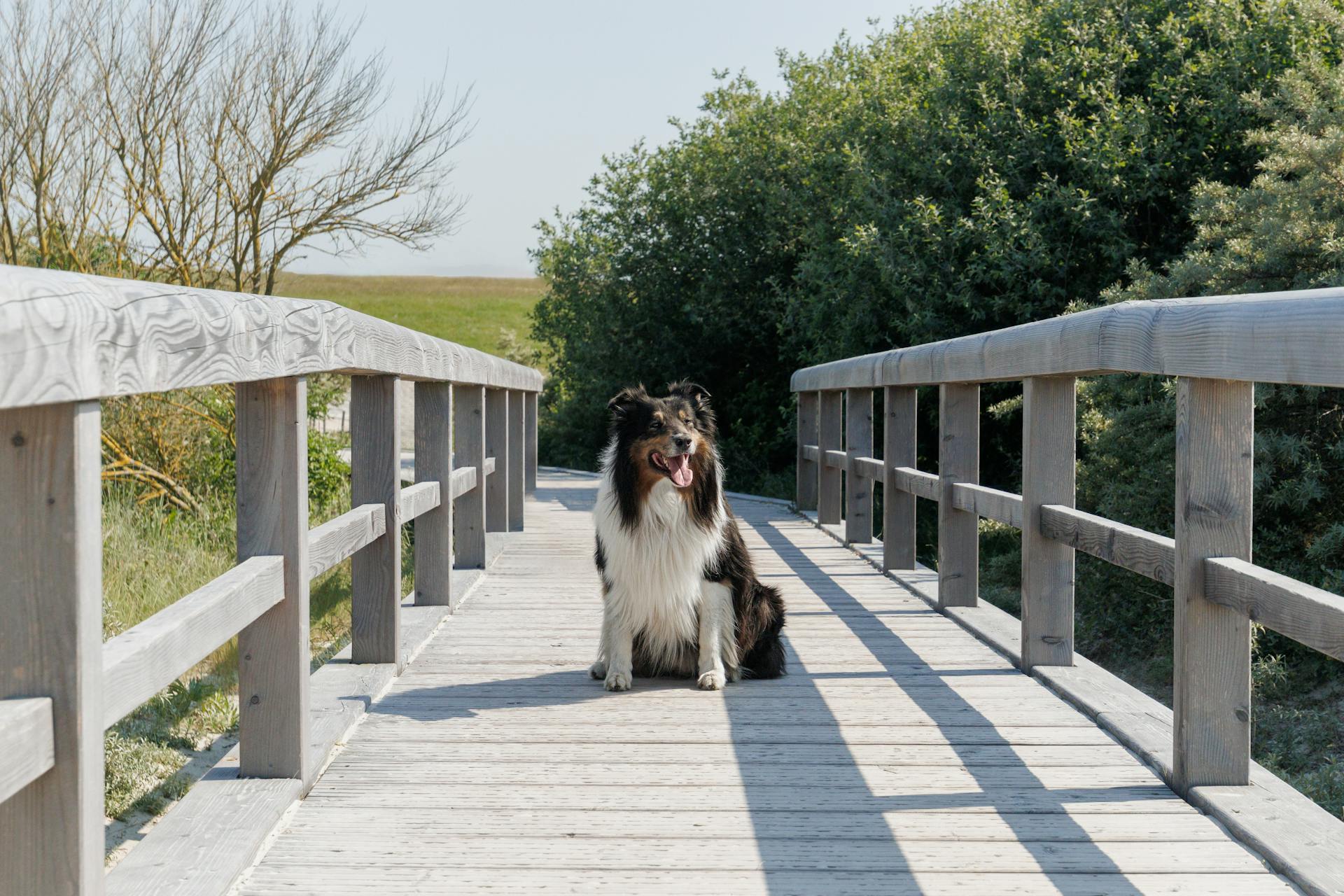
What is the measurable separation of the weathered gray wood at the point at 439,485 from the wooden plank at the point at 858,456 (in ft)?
10.4

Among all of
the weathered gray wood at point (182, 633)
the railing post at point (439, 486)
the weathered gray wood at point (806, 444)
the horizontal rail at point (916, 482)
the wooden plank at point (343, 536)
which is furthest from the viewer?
the weathered gray wood at point (806, 444)

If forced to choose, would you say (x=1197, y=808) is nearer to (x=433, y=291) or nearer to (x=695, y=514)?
(x=695, y=514)

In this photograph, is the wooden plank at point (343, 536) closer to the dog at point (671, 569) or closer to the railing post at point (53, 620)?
the dog at point (671, 569)

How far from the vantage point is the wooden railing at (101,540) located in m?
1.41

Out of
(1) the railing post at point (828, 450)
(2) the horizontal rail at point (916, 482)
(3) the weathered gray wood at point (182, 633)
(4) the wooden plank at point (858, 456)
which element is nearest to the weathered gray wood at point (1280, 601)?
(3) the weathered gray wood at point (182, 633)

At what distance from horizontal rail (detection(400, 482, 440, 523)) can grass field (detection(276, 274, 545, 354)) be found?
2382 centimetres

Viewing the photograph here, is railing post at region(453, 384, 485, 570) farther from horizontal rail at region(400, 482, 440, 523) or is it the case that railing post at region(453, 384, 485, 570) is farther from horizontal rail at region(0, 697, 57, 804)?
horizontal rail at region(0, 697, 57, 804)

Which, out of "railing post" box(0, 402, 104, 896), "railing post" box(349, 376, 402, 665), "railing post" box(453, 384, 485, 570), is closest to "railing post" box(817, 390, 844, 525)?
"railing post" box(453, 384, 485, 570)

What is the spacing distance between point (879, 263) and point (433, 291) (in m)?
40.0

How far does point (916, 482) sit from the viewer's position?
18.3ft

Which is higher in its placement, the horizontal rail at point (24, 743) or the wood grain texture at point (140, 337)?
the wood grain texture at point (140, 337)

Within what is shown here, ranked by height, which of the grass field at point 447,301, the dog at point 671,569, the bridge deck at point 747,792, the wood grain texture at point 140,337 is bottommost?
the bridge deck at point 747,792

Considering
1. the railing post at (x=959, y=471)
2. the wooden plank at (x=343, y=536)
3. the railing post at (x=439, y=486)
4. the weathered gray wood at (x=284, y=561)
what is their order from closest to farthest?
the weathered gray wood at (x=284, y=561)
the wooden plank at (x=343, y=536)
the railing post at (x=439, y=486)
the railing post at (x=959, y=471)

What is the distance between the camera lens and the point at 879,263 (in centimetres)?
1135
